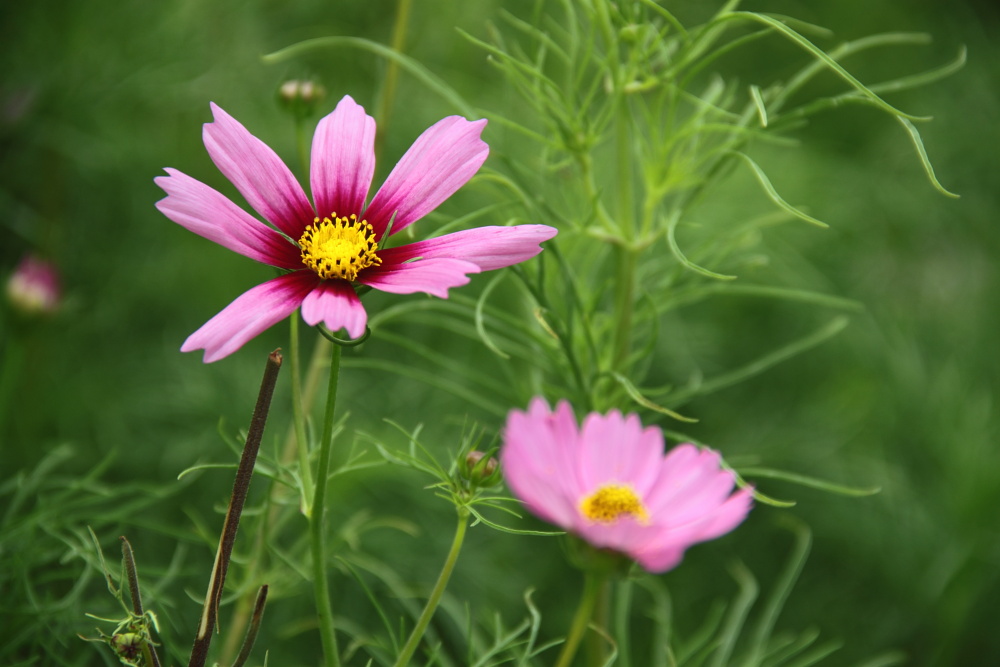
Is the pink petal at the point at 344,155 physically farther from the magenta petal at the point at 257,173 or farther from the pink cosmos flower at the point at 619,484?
the pink cosmos flower at the point at 619,484

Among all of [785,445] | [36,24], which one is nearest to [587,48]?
[785,445]

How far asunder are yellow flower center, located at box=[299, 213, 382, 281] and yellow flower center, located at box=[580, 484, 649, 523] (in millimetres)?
165

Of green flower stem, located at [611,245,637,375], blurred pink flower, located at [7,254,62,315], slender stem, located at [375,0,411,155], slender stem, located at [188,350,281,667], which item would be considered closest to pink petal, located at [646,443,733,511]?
green flower stem, located at [611,245,637,375]

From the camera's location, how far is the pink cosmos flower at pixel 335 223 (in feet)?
1.10

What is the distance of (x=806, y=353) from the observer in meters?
1.17

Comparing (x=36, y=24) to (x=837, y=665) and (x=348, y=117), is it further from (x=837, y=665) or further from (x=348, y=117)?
(x=837, y=665)

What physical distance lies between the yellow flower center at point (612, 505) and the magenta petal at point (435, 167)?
170mm

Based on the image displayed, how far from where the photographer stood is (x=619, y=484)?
18.5 inches

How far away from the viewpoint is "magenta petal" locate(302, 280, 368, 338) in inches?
12.5

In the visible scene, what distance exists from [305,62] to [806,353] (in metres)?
0.76

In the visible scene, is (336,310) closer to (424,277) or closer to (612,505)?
(424,277)

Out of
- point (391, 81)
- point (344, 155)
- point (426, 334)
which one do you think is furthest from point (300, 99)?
point (426, 334)

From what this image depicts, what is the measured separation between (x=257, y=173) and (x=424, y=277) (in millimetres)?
104

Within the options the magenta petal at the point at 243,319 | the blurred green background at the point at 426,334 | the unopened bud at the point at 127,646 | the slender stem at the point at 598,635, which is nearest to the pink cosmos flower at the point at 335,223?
the magenta petal at the point at 243,319
